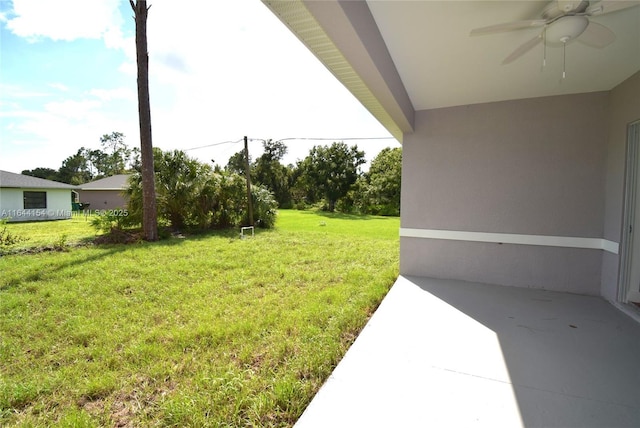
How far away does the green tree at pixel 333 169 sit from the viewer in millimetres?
22031

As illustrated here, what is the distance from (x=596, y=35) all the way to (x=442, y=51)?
104 cm

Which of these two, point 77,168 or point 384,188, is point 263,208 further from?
point 77,168

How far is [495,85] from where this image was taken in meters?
3.36

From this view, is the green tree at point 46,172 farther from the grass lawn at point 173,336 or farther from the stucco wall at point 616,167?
the stucco wall at point 616,167

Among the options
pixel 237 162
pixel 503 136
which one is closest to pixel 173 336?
pixel 503 136

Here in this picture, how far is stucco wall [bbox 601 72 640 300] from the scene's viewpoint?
10.1 ft

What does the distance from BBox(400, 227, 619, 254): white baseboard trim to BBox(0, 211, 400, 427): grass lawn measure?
0.90 meters

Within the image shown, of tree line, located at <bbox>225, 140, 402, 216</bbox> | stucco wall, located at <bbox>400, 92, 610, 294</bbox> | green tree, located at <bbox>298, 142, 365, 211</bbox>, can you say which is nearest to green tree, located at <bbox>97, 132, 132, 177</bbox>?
tree line, located at <bbox>225, 140, 402, 216</bbox>

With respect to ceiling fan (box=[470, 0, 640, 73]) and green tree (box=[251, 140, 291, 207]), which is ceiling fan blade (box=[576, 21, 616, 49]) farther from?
green tree (box=[251, 140, 291, 207])

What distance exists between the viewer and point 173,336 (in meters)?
2.69

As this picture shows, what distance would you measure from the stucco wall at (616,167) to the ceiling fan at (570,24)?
5.54ft

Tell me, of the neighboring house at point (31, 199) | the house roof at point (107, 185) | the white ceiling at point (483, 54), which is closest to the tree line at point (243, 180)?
the house roof at point (107, 185)

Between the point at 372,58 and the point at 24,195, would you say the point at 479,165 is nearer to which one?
the point at 372,58

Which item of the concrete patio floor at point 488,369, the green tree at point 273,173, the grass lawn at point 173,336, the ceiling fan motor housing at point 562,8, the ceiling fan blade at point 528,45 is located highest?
the green tree at point 273,173
